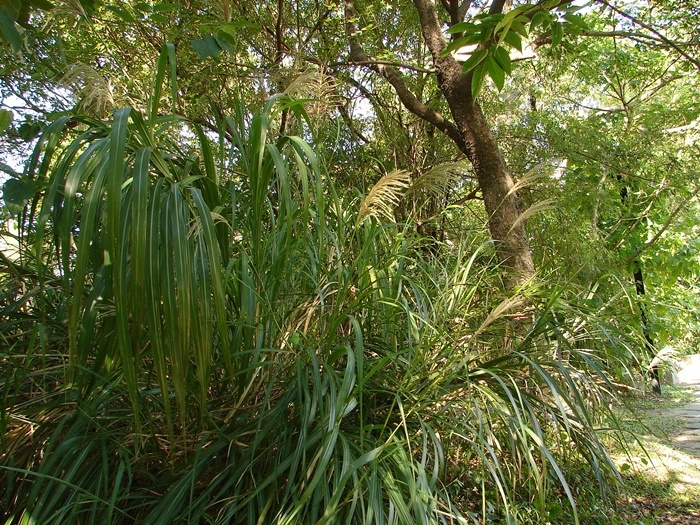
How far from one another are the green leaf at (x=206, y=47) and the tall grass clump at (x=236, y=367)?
0.68 ft

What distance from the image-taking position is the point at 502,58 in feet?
5.48

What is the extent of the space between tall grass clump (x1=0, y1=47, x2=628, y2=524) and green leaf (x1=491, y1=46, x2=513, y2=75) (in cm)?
58

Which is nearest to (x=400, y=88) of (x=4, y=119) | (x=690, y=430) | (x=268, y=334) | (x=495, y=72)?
(x=495, y=72)

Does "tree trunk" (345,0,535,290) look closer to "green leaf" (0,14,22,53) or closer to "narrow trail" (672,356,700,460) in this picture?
"narrow trail" (672,356,700,460)

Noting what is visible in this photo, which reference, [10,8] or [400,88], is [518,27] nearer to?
[10,8]

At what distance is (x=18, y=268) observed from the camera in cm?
186

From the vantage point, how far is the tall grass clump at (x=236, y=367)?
103cm

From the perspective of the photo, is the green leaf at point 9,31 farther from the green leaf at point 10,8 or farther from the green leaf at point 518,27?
the green leaf at point 518,27

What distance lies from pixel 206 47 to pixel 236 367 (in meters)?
0.97

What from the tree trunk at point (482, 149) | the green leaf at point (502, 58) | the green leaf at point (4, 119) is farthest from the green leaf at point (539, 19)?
the green leaf at point (4, 119)

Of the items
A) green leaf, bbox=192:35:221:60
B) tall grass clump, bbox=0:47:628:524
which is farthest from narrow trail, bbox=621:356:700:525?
green leaf, bbox=192:35:221:60

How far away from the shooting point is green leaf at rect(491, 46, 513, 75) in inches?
65.4

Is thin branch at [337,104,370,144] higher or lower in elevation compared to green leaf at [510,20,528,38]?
higher

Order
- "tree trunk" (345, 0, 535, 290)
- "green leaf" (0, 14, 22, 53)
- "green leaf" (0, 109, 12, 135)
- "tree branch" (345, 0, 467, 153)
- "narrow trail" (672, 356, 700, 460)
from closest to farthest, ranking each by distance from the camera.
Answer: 1. "green leaf" (0, 14, 22, 53)
2. "green leaf" (0, 109, 12, 135)
3. "tree trunk" (345, 0, 535, 290)
4. "tree branch" (345, 0, 467, 153)
5. "narrow trail" (672, 356, 700, 460)
